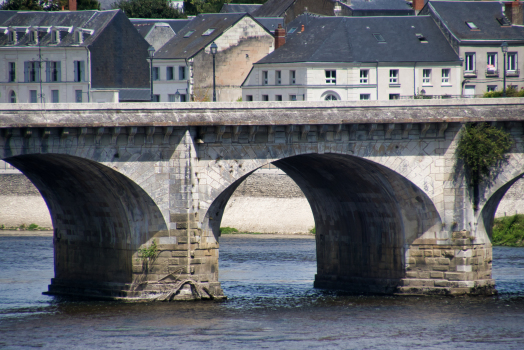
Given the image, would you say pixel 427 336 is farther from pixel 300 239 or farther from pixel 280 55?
Answer: pixel 280 55

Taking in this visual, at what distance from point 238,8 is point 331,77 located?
29.5 metres

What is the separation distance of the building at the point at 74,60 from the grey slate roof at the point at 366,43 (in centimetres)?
1106

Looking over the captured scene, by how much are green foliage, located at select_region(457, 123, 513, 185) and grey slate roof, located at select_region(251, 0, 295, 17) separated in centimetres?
4940

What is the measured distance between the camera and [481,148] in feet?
107

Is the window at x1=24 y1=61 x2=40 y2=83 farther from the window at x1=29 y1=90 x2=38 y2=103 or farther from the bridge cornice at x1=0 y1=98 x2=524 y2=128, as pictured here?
the bridge cornice at x1=0 y1=98 x2=524 y2=128

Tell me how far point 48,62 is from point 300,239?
24488 mm

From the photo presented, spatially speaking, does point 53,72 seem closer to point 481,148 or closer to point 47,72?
point 47,72

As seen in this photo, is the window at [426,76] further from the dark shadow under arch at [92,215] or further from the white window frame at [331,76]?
the dark shadow under arch at [92,215]

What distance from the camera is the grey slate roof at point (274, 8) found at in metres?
81.6

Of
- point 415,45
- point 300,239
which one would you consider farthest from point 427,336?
point 415,45

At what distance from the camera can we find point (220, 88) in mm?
67562

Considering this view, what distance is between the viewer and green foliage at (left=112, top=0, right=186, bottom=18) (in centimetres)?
9181

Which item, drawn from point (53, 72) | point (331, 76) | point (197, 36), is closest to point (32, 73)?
point (53, 72)

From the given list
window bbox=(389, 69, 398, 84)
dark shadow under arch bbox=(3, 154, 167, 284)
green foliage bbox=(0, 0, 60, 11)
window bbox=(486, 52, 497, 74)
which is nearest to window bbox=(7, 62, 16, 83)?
green foliage bbox=(0, 0, 60, 11)
